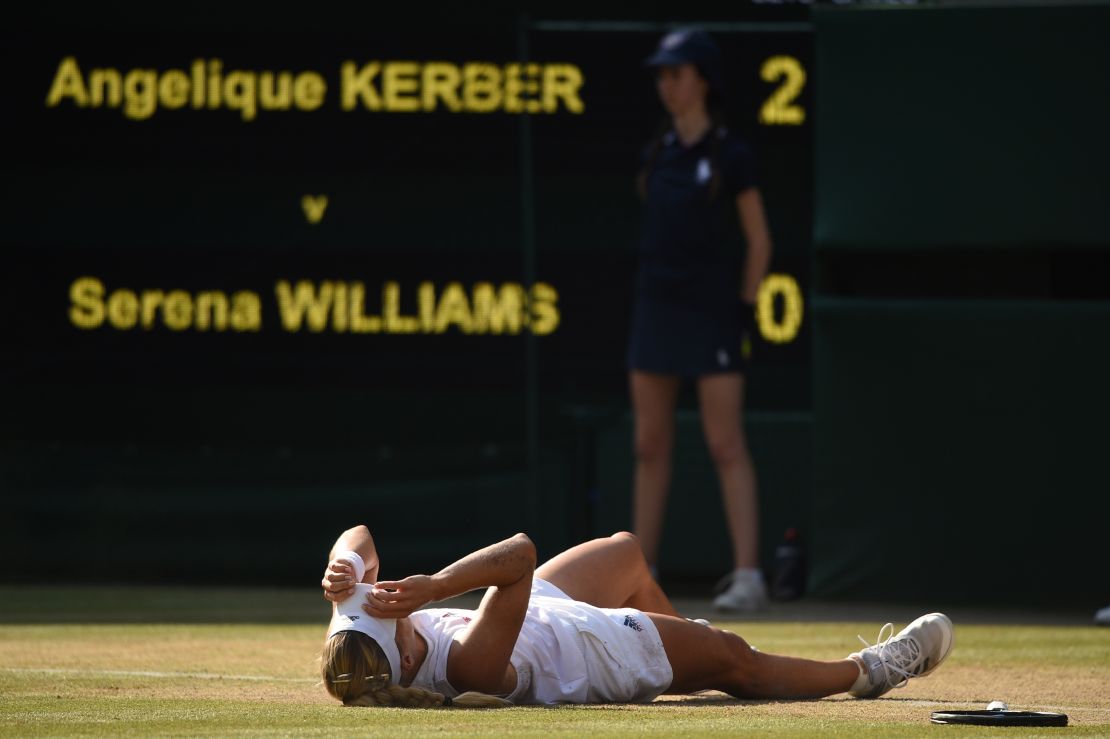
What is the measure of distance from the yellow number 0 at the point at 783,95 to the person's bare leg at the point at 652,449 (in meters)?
1.38

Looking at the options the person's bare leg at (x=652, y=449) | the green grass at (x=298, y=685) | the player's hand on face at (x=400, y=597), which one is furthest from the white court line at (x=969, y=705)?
the person's bare leg at (x=652, y=449)

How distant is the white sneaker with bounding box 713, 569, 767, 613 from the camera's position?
294 inches

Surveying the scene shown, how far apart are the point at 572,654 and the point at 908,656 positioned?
2.78ft

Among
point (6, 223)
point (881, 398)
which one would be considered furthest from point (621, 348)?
point (6, 223)

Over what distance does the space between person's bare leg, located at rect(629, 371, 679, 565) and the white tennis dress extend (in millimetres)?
2911

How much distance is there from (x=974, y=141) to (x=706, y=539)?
193 centimetres

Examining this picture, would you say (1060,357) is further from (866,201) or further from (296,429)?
(296,429)

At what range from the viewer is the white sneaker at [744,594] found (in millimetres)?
7457

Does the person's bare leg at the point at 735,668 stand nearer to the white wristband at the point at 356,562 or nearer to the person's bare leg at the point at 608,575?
the person's bare leg at the point at 608,575

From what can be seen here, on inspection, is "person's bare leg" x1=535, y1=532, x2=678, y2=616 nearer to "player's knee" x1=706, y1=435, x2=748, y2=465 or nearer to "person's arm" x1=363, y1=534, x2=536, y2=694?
"person's arm" x1=363, y1=534, x2=536, y2=694

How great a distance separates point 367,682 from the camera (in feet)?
14.9

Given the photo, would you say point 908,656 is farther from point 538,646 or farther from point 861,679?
point 538,646

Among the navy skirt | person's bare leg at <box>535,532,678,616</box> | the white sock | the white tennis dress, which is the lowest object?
the white sock

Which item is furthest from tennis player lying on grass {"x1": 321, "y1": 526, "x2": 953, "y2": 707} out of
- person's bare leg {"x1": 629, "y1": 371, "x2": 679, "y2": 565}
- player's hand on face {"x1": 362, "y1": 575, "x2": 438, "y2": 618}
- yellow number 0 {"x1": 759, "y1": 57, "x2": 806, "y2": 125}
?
yellow number 0 {"x1": 759, "y1": 57, "x2": 806, "y2": 125}
